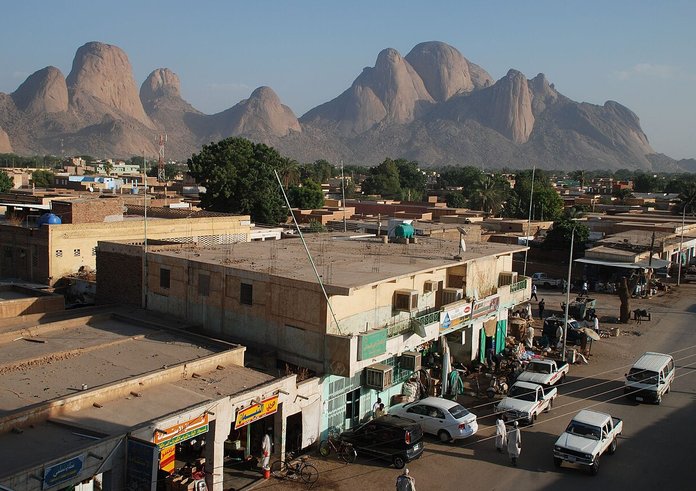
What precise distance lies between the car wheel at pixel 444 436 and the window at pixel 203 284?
7194 mm

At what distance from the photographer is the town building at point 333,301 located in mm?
16078

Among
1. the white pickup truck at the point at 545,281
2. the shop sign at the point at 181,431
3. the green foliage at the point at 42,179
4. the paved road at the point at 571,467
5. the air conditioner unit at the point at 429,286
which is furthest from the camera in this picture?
Result: the green foliage at the point at 42,179

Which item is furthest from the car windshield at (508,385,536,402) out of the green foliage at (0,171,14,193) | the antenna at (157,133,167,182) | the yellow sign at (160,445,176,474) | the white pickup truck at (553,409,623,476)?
the green foliage at (0,171,14,193)

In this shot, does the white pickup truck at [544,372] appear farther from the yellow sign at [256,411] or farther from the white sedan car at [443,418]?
the yellow sign at [256,411]

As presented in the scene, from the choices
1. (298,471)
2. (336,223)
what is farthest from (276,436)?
(336,223)

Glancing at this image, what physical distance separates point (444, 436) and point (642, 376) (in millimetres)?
7391

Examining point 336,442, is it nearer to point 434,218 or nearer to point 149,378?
point 149,378

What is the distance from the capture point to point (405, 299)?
18281mm

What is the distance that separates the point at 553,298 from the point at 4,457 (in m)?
32.9

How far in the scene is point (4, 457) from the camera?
10156 mm

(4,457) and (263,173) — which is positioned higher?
(263,173)

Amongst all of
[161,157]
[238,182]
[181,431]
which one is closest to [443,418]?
[181,431]

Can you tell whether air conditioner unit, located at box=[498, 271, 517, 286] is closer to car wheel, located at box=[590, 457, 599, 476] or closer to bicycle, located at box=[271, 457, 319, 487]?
car wheel, located at box=[590, 457, 599, 476]

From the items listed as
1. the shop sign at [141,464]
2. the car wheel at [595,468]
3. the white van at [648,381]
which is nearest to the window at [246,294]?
the shop sign at [141,464]
